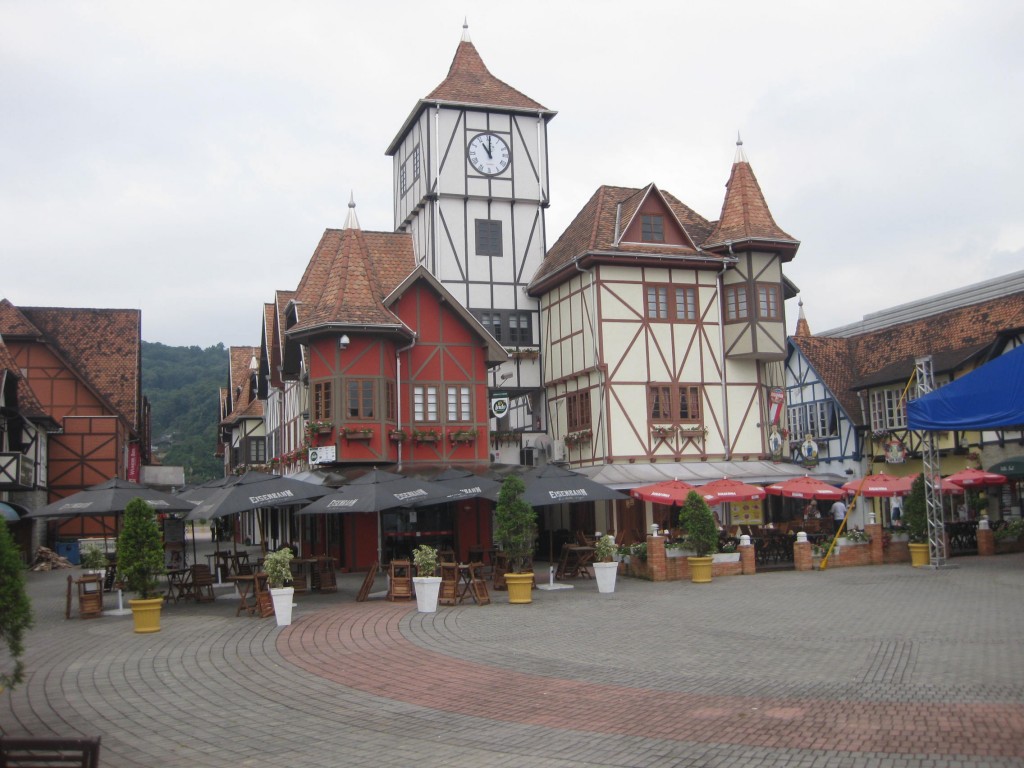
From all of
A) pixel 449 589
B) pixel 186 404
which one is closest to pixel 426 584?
pixel 449 589

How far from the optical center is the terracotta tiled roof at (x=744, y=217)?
33344 millimetres

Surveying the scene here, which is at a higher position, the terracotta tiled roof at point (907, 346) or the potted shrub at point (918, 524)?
the terracotta tiled roof at point (907, 346)

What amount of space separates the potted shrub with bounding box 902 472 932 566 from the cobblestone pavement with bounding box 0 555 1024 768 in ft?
18.8

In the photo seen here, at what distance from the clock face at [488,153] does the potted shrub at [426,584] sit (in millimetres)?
21568

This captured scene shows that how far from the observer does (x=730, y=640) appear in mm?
13359

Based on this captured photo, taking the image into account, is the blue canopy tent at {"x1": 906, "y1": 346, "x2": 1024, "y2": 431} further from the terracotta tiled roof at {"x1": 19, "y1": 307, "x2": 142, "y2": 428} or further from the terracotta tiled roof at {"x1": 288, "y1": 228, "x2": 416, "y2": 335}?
the terracotta tiled roof at {"x1": 19, "y1": 307, "x2": 142, "y2": 428}

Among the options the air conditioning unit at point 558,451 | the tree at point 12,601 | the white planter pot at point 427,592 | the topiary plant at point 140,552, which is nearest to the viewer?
the tree at point 12,601

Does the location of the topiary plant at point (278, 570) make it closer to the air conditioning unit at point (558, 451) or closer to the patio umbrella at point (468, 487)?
the patio umbrella at point (468, 487)

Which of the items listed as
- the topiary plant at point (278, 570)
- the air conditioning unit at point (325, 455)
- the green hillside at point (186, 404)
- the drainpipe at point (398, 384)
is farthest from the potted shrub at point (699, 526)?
the green hillside at point (186, 404)

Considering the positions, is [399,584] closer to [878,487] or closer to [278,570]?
[278,570]

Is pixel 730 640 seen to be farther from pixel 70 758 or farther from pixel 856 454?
pixel 856 454

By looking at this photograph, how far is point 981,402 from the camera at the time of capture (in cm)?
2188

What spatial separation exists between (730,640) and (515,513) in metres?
6.90

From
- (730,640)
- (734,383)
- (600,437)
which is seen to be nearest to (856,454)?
(734,383)
